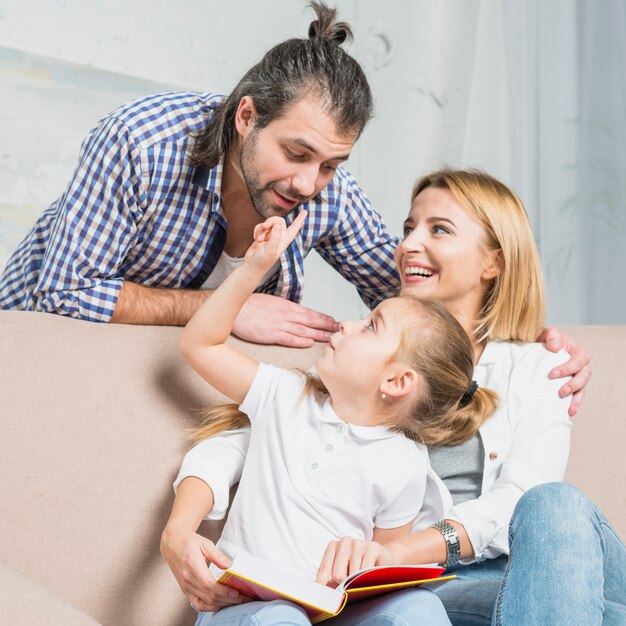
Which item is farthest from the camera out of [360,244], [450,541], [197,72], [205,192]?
[197,72]

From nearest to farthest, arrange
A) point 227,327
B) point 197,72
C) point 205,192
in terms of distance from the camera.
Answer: point 227,327 → point 205,192 → point 197,72

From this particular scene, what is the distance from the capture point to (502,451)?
156 cm

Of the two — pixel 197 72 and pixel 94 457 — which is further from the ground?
pixel 197 72

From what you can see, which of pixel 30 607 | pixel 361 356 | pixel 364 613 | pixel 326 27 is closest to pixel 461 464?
pixel 361 356

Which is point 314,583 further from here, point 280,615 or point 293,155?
point 293,155

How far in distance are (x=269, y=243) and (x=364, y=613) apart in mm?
580

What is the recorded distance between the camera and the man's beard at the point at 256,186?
1.83m

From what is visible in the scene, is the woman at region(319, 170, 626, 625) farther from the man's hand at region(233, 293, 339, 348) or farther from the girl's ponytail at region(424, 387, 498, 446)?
the man's hand at region(233, 293, 339, 348)

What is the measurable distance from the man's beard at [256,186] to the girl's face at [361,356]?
1.57 feet

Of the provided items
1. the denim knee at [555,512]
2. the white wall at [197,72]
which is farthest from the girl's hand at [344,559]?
the white wall at [197,72]

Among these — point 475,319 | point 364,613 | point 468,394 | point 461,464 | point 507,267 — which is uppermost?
point 507,267

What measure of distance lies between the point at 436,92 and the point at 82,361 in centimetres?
216

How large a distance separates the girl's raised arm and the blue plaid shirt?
330mm

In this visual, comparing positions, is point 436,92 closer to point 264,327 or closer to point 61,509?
point 264,327
